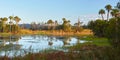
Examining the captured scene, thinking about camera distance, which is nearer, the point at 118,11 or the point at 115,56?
the point at 115,56

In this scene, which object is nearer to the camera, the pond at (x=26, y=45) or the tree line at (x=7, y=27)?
the pond at (x=26, y=45)

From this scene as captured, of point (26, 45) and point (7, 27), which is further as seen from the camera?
point (7, 27)

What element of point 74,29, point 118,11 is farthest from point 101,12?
point 118,11

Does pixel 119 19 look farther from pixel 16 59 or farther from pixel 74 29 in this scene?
pixel 74 29

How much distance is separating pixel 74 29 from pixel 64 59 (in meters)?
112

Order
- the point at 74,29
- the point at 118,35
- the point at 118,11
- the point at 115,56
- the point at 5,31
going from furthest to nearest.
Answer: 1. the point at 74,29
2. the point at 5,31
3. the point at 118,11
4. the point at 118,35
5. the point at 115,56

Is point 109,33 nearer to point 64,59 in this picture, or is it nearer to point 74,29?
point 64,59

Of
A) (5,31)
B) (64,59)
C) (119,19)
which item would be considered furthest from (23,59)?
(5,31)

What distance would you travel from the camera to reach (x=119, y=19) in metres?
11.6

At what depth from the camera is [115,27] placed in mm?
11258

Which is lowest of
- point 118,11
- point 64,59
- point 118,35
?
point 64,59

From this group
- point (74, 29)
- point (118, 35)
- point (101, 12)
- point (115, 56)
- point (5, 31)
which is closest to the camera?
point (115, 56)

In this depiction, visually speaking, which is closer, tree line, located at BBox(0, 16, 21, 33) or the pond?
the pond

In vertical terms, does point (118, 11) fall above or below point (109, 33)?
above
